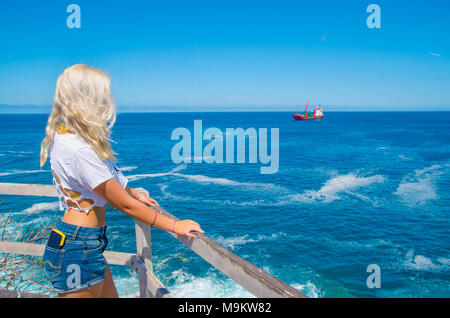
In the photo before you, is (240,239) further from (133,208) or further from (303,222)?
(133,208)

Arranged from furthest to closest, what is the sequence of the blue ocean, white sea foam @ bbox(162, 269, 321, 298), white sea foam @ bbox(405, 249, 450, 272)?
white sea foam @ bbox(405, 249, 450, 272), the blue ocean, white sea foam @ bbox(162, 269, 321, 298)

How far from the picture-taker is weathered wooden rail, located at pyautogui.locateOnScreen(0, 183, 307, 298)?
166cm

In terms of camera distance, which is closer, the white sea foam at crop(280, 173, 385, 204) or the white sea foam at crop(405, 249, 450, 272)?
the white sea foam at crop(405, 249, 450, 272)

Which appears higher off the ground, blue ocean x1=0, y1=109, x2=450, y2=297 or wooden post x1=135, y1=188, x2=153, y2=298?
wooden post x1=135, y1=188, x2=153, y2=298

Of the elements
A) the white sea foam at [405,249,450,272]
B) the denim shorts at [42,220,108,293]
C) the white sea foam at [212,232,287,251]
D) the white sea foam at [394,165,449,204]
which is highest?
the denim shorts at [42,220,108,293]

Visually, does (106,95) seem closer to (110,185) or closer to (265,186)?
(110,185)

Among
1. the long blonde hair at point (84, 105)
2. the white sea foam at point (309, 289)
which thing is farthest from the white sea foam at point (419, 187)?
the long blonde hair at point (84, 105)

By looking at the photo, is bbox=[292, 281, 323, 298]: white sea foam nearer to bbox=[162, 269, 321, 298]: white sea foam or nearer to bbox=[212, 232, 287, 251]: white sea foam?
bbox=[162, 269, 321, 298]: white sea foam

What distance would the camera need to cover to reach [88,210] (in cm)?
213
